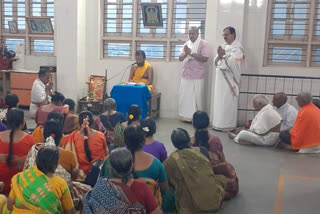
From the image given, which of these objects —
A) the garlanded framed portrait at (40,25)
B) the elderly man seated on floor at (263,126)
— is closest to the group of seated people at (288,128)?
the elderly man seated on floor at (263,126)

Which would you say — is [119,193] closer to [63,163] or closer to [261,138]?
[63,163]

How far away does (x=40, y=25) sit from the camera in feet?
29.2

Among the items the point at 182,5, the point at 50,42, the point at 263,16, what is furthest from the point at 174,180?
the point at 50,42

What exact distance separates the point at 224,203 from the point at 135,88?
12.3 ft

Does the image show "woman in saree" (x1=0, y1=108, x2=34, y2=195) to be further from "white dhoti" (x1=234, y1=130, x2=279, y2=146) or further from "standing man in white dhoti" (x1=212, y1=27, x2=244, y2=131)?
"standing man in white dhoti" (x1=212, y1=27, x2=244, y2=131)

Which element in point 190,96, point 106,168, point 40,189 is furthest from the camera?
point 190,96

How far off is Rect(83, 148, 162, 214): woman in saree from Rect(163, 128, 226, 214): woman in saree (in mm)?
941

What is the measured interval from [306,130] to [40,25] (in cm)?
645

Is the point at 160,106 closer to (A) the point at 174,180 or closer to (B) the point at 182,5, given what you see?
(B) the point at 182,5

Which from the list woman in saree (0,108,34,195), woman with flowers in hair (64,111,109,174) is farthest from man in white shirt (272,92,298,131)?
woman in saree (0,108,34,195)

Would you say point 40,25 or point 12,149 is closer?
point 12,149

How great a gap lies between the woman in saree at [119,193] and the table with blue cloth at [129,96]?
4.88 m

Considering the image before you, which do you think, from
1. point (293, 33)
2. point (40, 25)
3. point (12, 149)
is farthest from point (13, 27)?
point (12, 149)

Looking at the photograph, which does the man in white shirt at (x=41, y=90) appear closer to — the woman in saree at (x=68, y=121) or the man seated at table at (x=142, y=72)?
the man seated at table at (x=142, y=72)
